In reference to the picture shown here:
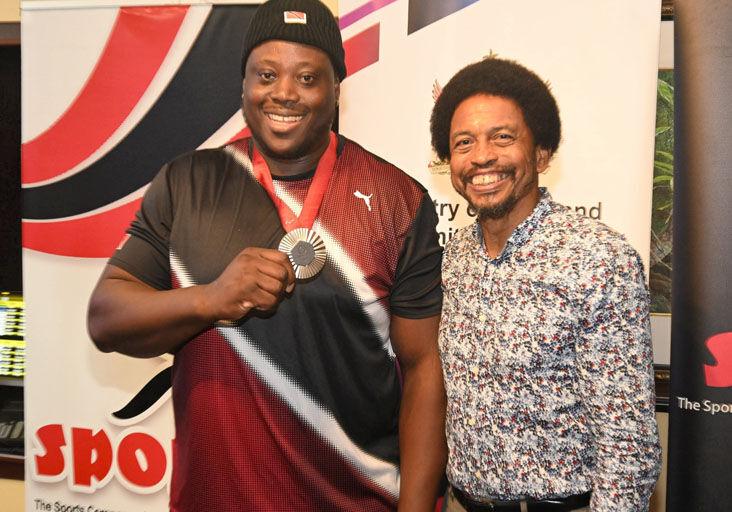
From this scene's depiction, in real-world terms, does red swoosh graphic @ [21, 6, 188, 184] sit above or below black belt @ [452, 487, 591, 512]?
above

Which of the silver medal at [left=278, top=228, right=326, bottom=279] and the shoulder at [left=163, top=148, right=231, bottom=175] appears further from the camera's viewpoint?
the shoulder at [left=163, top=148, right=231, bottom=175]

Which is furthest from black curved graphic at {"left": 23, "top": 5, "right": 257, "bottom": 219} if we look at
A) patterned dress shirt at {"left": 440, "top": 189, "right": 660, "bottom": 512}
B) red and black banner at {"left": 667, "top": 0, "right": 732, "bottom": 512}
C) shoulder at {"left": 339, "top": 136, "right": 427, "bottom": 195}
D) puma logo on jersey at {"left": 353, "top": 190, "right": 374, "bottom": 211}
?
red and black banner at {"left": 667, "top": 0, "right": 732, "bottom": 512}

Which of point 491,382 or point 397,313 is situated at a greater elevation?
point 397,313

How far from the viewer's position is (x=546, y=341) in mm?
1417

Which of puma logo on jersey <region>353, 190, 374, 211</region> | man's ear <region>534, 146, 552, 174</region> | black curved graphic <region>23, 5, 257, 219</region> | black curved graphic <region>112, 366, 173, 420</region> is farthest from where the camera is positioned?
black curved graphic <region>112, 366, 173, 420</region>

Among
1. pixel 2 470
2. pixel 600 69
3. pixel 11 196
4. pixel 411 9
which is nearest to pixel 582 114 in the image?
pixel 600 69

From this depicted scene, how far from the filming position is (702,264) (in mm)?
2260

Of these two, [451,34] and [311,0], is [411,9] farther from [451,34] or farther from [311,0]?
[311,0]

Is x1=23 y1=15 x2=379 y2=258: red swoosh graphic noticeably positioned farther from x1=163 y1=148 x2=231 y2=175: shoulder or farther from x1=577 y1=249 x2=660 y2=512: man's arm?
x1=577 y1=249 x2=660 y2=512: man's arm

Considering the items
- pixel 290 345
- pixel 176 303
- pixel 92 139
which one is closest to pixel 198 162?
pixel 176 303

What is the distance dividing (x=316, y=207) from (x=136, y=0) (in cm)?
157

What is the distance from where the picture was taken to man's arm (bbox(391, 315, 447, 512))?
66.6 inches

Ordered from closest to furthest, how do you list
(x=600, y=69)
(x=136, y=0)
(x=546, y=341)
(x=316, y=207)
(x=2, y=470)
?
(x=546, y=341) → (x=316, y=207) → (x=600, y=69) → (x=136, y=0) → (x=2, y=470)

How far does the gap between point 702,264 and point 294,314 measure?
1.45 meters
